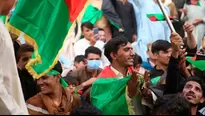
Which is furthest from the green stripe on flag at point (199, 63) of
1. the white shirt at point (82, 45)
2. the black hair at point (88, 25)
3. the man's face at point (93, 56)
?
the black hair at point (88, 25)

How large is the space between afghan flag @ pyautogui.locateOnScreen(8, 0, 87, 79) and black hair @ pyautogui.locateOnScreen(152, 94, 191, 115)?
1135mm

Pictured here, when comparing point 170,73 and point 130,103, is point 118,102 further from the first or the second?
point 170,73

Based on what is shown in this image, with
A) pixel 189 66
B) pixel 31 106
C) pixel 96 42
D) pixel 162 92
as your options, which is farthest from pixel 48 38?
pixel 96 42

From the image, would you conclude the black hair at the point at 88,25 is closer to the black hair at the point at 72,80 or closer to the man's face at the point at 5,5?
the black hair at the point at 72,80

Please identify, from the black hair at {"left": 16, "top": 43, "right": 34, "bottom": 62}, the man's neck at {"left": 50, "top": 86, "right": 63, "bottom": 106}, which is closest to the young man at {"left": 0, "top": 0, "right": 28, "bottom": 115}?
the man's neck at {"left": 50, "top": 86, "right": 63, "bottom": 106}

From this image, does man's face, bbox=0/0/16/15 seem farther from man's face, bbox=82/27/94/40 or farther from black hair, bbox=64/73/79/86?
man's face, bbox=82/27/94/40

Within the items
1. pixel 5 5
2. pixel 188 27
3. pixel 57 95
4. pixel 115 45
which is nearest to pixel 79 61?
pixel 115 45

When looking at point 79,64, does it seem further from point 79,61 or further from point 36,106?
point 36,106

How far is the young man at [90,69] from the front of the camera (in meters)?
8.83

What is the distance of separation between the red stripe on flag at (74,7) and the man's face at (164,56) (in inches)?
80.9

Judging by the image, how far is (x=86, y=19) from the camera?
38.3ft

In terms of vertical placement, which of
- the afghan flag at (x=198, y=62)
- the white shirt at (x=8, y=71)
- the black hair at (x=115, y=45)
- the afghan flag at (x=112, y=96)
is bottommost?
the afghan flag at (x=198, y=62)

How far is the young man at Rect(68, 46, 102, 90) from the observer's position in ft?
29.0

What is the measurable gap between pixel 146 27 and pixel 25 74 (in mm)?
4617
